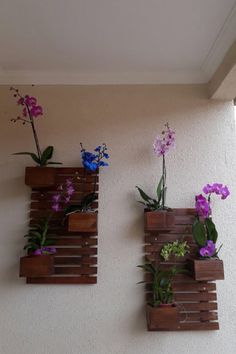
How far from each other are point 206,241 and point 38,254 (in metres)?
0.86

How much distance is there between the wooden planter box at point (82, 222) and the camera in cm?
152

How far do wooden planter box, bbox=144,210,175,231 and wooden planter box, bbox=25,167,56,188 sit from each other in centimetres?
55

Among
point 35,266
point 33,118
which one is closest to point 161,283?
point 35,266

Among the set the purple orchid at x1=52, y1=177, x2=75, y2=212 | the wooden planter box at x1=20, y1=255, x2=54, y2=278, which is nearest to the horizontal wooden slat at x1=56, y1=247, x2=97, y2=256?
the wooden planter box at x1=20, y1=255, x2=54, y2=278

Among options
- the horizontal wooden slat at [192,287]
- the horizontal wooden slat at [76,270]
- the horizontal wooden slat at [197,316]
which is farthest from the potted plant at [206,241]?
the horizontal wooden slat at [76,270]

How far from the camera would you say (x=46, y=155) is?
1.66 meters

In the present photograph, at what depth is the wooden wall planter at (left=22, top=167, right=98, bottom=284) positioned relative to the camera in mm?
1572

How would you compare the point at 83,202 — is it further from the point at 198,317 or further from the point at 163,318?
the point at 198,317

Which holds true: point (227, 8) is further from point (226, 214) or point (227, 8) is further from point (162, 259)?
point (162, 259)

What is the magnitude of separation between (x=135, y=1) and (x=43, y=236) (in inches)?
46.8

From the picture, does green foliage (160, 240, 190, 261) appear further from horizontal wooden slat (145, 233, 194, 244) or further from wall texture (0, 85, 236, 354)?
wall texture (0, 85, 236, 354)

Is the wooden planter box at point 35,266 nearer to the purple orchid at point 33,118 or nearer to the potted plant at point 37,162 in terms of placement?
the potted plant at point 37,162

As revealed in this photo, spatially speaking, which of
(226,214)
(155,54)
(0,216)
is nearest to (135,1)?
(155,54)

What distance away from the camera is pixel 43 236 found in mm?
1548
